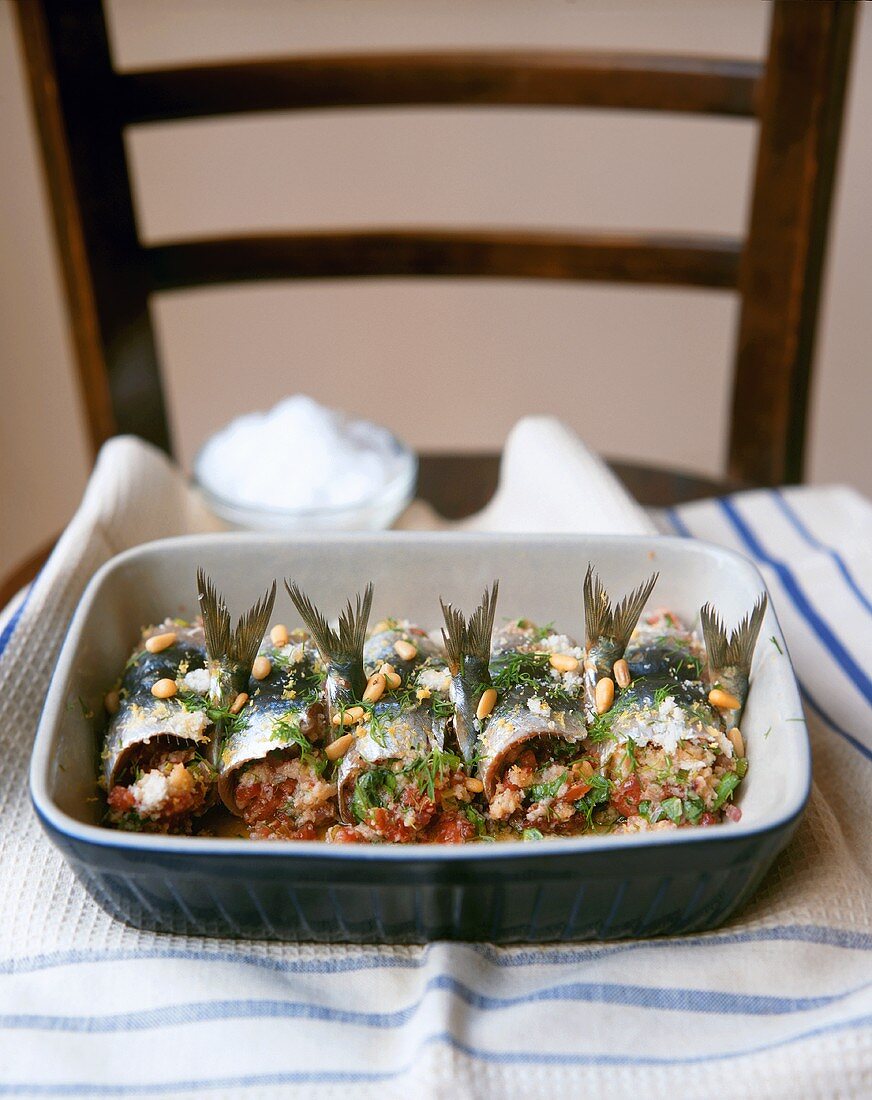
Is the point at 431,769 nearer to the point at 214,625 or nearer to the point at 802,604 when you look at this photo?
the point at 214,625

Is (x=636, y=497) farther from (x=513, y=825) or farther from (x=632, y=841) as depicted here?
(x=632, y=841)

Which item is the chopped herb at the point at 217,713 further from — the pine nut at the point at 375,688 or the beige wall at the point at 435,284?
the beige wall at the point at 435,284

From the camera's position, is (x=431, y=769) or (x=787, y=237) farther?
(x=787, y=237)

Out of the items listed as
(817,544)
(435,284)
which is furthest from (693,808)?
(435,284)

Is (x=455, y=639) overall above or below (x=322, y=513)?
above

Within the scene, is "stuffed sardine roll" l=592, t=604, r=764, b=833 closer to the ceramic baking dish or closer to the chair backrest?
the ceramic baking dish

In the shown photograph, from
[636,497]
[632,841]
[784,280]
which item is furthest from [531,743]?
[784,280]
